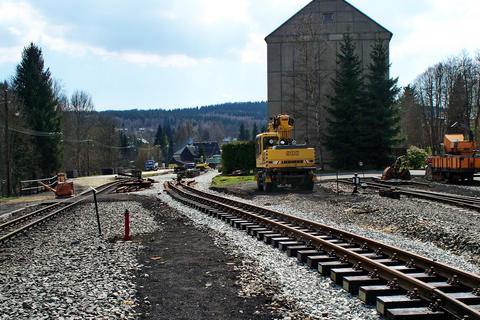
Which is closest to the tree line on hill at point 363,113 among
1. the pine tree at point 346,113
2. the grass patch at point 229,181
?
the pine tree at point 346,113

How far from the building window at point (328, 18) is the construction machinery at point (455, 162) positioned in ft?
88.1

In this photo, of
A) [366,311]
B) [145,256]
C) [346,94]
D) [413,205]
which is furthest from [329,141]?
[366,311]

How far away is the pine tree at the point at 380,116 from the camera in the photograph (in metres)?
51.3

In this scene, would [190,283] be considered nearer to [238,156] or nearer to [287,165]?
[287,165]

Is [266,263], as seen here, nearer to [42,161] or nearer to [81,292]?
[81,292]

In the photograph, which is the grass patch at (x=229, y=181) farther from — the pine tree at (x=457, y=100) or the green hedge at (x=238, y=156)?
the pine tree at (x=457, y=100)

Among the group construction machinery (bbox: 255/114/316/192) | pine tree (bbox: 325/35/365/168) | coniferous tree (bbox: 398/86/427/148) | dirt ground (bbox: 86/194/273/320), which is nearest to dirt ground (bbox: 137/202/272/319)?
dirt ground (bbox: 86/194/273/320)

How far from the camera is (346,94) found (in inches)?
2068

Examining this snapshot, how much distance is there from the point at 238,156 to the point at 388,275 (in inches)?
1752

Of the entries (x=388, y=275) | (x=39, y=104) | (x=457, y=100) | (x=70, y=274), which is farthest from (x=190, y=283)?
(x=457, y=100)

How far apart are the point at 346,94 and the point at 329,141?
4820mm

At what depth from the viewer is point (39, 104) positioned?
6025 cm

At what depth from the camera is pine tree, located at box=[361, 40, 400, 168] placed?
51312 mm

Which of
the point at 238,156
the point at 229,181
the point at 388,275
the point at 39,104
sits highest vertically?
the point at 39,104
